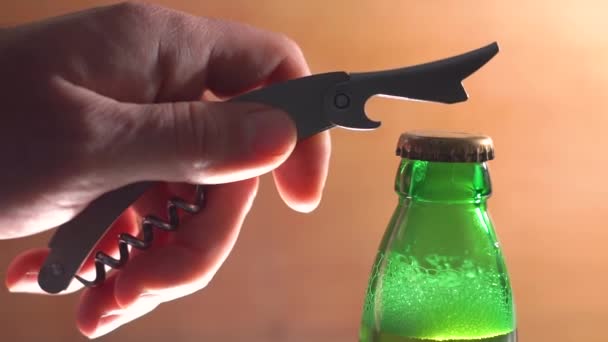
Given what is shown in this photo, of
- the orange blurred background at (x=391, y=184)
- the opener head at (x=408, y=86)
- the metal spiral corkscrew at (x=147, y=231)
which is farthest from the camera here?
the orange blurred background at (x=391, y=184)

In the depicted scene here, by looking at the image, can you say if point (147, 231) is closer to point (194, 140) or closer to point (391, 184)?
point (194, 140)

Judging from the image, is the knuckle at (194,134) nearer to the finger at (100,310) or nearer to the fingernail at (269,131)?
the fingernail at (269,131)

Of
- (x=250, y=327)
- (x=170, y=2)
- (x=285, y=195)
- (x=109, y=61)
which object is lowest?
(x=250, y=327)

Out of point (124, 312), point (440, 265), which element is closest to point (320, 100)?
point (440, 265)

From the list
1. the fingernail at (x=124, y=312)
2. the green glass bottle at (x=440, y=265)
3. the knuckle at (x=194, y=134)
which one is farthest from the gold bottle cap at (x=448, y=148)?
the fingernail at (x=124, y=312)

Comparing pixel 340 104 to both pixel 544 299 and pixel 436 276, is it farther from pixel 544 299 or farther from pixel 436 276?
pixel 544 299

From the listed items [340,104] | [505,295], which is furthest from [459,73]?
[505,295]
